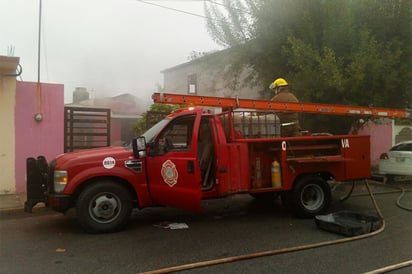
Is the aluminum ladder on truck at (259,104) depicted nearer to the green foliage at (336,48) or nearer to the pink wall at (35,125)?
the green foliage at (336,48)

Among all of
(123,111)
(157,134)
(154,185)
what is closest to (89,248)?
(154,185)

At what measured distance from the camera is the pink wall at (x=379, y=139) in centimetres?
1596

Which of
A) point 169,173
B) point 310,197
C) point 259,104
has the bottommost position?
point 310,197

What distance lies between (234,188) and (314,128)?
5.59 meters

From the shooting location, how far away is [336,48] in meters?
10.0

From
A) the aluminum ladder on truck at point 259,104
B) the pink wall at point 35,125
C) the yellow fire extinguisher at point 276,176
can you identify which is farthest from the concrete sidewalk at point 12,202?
the yellow fire extinguisher at point 276,176

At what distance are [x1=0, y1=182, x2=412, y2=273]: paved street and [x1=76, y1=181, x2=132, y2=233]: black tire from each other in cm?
16

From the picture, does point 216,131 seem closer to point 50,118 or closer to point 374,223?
point 374,223

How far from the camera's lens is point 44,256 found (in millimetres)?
4875

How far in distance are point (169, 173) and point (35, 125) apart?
15.9 feet

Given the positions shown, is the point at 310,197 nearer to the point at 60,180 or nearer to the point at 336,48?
the point at 60,180

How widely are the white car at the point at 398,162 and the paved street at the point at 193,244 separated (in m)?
3.81

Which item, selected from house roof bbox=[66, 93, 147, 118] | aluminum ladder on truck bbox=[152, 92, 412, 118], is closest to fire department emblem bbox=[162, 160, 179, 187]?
aluminum ladder on truck bbox=[152, 92, 412, 118]

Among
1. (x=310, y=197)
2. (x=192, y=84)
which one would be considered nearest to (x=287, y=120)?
(x=310, y=197)
